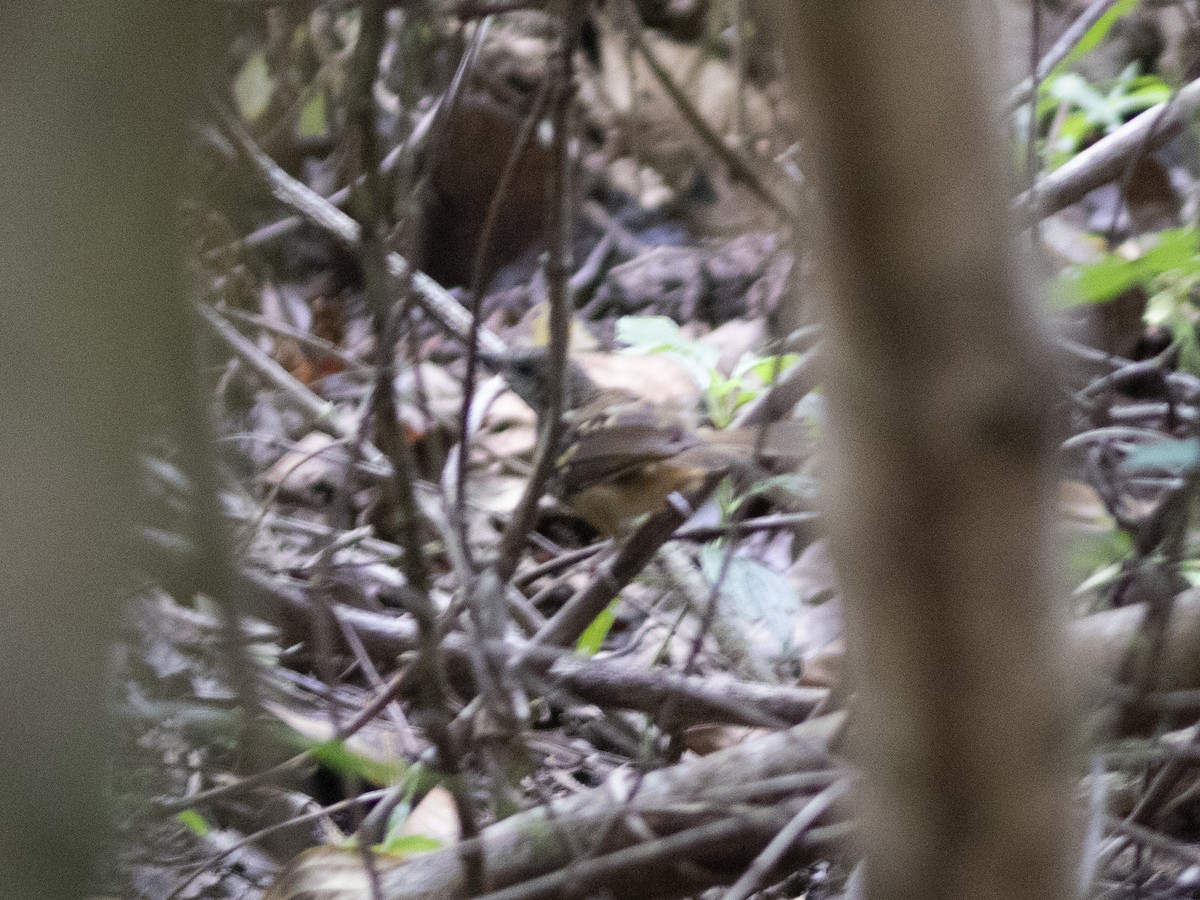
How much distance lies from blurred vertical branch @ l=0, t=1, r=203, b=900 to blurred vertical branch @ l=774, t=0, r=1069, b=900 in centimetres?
24

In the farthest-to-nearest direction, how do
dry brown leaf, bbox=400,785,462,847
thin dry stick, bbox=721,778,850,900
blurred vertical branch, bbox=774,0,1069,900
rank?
dry brown leaf, bbox=400,785,462,847
thin dry stick, bbox=721,778,850,900
blurred vertical branch, bbox=774,0,1069,900

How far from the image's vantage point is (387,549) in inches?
64.0

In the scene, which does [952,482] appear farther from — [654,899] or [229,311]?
[229,311]

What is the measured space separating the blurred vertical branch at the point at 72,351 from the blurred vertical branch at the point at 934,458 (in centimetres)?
24

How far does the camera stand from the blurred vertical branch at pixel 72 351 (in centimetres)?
40

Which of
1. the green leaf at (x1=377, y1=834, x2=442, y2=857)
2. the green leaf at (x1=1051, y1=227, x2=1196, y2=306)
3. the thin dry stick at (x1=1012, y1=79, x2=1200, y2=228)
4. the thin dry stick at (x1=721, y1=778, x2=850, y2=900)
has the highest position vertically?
the thin dry stick at (x1=1012, y1=79, x2=1200, y2=228)

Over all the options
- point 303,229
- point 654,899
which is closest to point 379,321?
point 654,899

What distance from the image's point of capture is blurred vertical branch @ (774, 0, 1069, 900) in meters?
0.32

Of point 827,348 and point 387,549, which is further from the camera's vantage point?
point 387,549

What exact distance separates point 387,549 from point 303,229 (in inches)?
71.7

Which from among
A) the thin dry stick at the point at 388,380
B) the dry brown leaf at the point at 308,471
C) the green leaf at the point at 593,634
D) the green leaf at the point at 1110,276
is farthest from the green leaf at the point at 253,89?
the green leaf at the point at 1110,276

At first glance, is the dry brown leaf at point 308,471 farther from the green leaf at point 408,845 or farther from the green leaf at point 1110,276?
the green leaf at point 1110,276

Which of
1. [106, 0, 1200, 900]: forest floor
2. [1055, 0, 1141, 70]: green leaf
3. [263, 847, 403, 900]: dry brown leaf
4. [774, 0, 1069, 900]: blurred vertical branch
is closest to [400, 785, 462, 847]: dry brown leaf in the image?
[106, 0, 1200, 900]: forest floor

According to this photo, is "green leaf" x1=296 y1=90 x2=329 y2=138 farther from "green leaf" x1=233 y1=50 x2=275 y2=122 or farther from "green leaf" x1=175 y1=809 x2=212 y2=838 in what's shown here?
"green leaf" x1=175 y1=809 x2=212 y2=838
